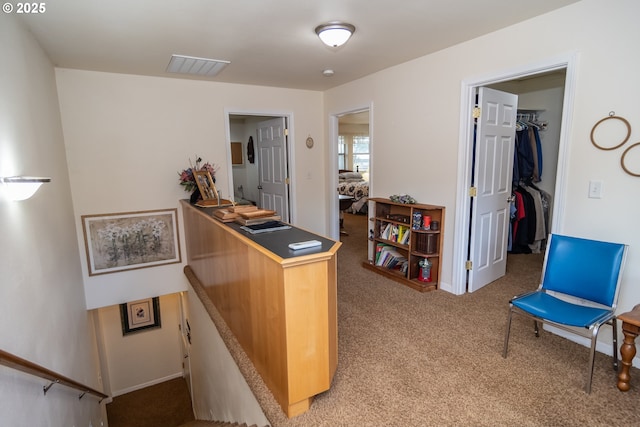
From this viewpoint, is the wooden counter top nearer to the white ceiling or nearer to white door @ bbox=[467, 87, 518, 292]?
the white ceiling

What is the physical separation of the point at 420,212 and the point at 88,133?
360cm

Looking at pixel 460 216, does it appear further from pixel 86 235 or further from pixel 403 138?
pixel 86 235

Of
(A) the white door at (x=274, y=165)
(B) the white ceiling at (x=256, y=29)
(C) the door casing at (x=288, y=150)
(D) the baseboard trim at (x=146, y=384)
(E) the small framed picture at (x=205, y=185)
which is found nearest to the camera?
(B) the white ceiling at (x=256, y=29)

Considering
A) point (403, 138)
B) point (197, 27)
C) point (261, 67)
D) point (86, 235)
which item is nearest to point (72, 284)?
point (86, 235)

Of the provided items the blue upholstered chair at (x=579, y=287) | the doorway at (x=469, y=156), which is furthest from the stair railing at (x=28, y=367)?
→ the doorway at (x=469, y=156)

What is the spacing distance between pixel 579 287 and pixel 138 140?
429 cm

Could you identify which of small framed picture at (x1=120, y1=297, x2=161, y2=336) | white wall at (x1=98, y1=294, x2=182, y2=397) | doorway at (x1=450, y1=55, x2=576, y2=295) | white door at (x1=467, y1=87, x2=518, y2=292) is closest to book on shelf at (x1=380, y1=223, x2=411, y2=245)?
doorway at (x1=450, y1=55, x2=576, y2=295)

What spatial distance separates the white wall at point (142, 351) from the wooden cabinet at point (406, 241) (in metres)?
3.56

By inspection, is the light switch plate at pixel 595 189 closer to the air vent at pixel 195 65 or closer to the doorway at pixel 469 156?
the doorway at pixel 469 156

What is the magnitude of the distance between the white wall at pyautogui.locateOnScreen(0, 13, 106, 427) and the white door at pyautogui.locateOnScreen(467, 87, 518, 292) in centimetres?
334

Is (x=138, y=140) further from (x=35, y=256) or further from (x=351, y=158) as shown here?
(x=351, y=158)

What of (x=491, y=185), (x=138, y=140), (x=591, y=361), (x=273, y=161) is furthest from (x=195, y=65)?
(x=591, y=361)

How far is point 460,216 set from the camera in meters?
3.17

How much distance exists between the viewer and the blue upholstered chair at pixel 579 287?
76.7 inches
